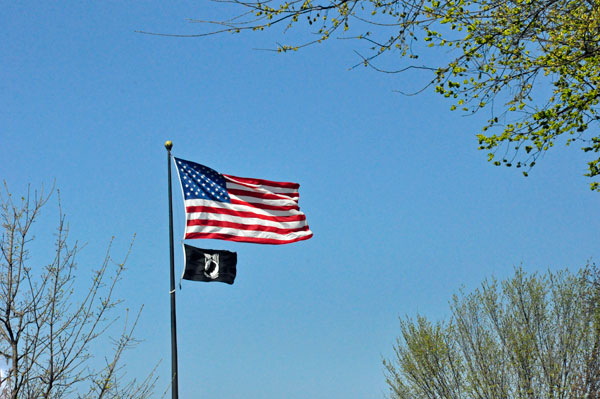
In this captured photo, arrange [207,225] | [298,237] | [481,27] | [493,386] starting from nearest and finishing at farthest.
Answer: [481,27] → [207,225] → [298,237] → [493,386]

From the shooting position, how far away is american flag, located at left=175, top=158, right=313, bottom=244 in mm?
12484

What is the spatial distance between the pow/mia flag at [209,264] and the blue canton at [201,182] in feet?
4.54

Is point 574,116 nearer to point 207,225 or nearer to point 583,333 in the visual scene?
point 207,225

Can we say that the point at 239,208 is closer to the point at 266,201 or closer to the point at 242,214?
the point at 242,214

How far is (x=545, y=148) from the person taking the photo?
10.6 meters

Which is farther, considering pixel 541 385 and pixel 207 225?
pixel 541 385

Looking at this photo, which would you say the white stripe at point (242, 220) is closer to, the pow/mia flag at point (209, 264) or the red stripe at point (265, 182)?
the red stripe at point (265, 182)

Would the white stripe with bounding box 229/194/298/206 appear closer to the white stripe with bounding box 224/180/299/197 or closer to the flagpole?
the white stripe with bounding box 224/180/299/197

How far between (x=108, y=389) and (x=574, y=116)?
8170 mm

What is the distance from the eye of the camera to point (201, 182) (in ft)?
41.9

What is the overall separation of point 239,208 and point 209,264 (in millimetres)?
1714

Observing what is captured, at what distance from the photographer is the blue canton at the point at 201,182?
12.6m

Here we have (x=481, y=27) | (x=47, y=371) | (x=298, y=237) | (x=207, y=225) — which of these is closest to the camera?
(x=47, y=371)

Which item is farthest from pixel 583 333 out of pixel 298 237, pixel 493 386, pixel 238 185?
pixel 238 185
